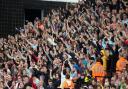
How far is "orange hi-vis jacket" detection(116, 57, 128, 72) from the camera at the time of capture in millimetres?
21531

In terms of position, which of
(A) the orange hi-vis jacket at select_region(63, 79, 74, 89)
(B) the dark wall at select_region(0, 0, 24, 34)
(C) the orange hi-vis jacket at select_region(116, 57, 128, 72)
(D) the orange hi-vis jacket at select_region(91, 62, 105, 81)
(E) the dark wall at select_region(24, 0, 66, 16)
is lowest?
(A) the orange hi-vis jacket at select_region(63, 79, 74, 89)

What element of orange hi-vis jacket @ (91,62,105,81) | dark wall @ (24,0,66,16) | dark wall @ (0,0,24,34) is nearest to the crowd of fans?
orange hi-vis jacket @ (91,62,105,81)

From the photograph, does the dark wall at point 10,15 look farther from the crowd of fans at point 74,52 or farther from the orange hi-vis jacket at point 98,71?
the orange hi-vis jacket at point 98,71

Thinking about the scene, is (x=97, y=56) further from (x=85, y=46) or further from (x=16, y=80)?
(x=16, y=80)

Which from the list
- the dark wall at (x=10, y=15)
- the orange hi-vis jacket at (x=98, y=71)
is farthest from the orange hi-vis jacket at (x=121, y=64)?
the dark wall at (x=10, y=15)

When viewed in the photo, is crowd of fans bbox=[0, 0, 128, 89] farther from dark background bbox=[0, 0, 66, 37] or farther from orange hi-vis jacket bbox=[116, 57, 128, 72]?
dark background bbox=[0, 0, 66, 37]

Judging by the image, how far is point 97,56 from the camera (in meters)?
23.7

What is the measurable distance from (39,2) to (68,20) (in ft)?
39.9

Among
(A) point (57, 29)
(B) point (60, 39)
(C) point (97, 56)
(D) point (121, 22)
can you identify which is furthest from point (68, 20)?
(C) point (97, 56)

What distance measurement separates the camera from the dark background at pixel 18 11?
137 ft

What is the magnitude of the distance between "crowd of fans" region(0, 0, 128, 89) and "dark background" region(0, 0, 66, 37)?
7909 millimetres

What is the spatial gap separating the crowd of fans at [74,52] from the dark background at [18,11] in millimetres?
7909

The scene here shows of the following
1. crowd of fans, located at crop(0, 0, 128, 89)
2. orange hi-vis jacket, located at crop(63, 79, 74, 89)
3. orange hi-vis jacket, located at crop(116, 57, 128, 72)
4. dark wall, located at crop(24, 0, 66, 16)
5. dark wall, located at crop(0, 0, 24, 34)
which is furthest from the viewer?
dark wall, located at crop(24, 0, 66, 16)

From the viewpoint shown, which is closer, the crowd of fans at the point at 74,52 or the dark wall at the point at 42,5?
the crowd of fans at the point at 74,52
